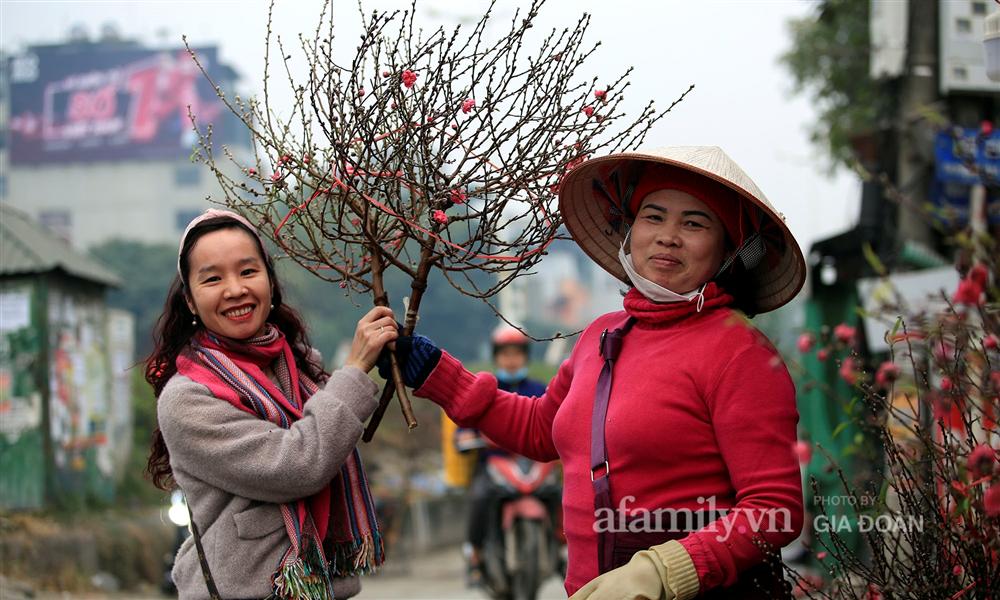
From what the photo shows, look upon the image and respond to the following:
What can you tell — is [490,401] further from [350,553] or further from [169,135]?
[169,135]

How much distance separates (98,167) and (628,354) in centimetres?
7759

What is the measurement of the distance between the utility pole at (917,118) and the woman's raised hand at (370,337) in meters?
6.26

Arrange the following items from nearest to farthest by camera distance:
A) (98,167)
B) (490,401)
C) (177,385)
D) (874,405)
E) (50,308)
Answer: (874,405) < (177,385) < (490,401) < (50,308) < (98,167)

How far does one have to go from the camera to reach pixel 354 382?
8.96 feet

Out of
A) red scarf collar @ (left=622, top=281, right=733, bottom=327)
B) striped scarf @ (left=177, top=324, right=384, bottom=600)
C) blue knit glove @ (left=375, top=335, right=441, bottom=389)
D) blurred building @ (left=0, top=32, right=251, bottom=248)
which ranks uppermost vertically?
blurred building @ (left=0, top=32, right=251, bottom=248)

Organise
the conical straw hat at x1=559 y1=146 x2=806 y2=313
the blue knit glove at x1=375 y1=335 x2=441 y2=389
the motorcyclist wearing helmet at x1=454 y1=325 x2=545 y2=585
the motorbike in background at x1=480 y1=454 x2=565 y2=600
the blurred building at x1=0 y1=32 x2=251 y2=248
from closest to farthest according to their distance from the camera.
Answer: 1. the conical straw hat at x1=559 y1=146 x2=806 y2=313
2. the blue knit glove at x1=375 y1=335 x2=441 y2=389
3. the motorcyclist wearing helmet at x1=454 y1=325 x2=545 y2=585
4. the motorbike in background at x1=480 y1=454 x2=565 y2=600
5. the blurred building at x1=0 y1=32 x2=251 y2=248

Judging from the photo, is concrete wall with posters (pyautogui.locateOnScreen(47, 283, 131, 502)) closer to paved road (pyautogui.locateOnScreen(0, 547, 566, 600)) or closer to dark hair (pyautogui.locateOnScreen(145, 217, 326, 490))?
paved road (pyautogui.locateOnScreen(0, 547, 566, 600))

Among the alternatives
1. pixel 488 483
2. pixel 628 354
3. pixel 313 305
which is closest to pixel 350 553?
pixel 628 354

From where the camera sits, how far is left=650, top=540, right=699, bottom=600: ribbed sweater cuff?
2.35 meters

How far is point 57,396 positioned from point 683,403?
10.3 m

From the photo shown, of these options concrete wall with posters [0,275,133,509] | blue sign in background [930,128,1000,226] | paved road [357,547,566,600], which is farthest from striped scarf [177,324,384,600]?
concrete wall with posters [0,275,133,509]

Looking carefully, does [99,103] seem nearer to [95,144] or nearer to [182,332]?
[95,144]

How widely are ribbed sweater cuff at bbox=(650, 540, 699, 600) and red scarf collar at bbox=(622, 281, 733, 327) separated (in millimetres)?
538

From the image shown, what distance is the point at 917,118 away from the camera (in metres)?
8.59
